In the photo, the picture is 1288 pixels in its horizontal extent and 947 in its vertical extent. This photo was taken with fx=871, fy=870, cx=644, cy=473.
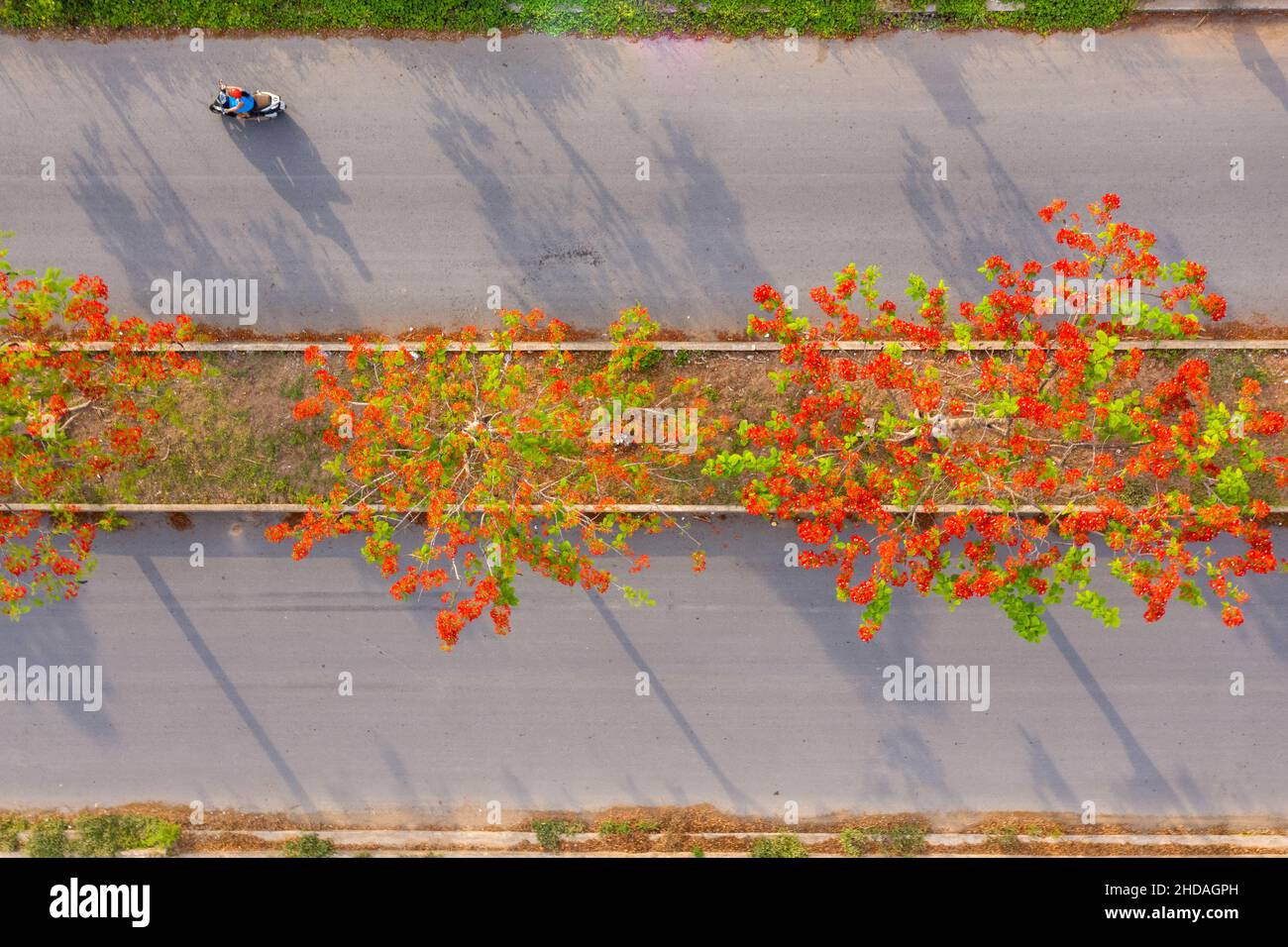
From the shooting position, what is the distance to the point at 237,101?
15523 mm

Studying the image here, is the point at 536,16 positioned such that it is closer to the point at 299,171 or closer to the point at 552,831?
the point at 299,171

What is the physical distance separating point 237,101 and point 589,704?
1262 cm

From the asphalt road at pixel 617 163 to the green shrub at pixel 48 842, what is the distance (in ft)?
32.8

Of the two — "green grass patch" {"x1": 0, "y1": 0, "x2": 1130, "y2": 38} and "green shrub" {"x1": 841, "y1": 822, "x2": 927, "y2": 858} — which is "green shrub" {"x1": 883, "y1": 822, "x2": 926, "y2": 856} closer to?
"green shrub" {"x1": 841, "y1": 822, "x2": 927, "y2": 858}

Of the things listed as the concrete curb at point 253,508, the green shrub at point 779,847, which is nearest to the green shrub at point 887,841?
the green shrub at point 779,847

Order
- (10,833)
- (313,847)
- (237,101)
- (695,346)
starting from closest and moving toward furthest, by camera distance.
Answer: (237,101)
(695,346)
(313,847)
(10,833)

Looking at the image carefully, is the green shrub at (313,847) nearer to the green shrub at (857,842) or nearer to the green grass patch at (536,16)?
the green shrub at (857,842)

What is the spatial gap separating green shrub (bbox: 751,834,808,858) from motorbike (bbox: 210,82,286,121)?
1605 cm

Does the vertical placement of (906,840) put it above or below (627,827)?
below

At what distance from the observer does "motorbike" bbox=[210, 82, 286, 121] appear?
15516mm

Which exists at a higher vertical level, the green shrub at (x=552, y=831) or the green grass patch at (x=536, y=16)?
the green grass patch at (x=536, y=16)

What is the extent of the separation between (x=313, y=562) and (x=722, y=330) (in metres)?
8.74

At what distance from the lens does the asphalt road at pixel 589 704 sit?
16.0 metres

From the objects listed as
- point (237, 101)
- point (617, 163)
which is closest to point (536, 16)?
point (617, 163)
